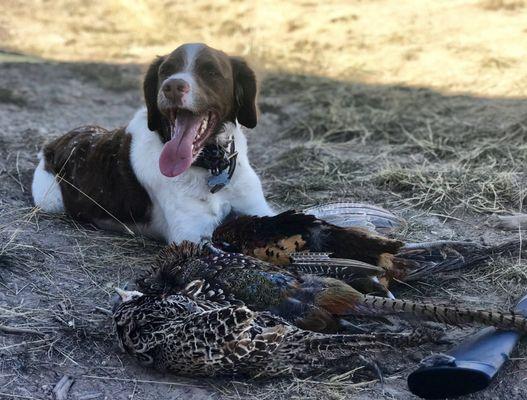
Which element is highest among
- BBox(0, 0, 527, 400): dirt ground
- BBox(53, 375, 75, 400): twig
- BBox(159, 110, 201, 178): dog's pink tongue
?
BBox(159, 110, 201, 178): dog's pink tongue

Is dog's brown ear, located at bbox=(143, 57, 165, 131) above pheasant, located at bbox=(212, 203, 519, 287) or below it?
above

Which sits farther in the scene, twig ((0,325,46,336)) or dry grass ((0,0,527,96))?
dry grass ((0,0,527,96))

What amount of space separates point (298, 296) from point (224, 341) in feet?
1.52

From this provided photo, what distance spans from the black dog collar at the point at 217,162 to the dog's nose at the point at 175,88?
42cm

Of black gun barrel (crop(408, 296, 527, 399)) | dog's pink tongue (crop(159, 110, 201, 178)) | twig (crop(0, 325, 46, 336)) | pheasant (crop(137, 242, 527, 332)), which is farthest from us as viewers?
dog's pink tongue (crop(159, 110, 201, 178))

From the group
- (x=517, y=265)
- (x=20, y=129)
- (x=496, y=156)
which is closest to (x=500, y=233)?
(x=517, y=265)

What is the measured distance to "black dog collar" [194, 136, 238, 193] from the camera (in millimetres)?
4469

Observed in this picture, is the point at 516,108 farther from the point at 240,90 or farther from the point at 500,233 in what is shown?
the point at 240,90

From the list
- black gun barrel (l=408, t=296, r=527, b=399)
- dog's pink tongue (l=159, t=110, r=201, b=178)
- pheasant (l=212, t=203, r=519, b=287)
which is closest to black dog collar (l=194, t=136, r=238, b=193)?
dog's pink tongue (l=159, t=110, r=201, b=178)

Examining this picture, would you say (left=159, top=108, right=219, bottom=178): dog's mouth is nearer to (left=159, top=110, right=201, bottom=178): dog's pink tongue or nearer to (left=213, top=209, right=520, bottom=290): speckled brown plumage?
(left=159, top=110, right=201, bottom=178): dog's pink tongue

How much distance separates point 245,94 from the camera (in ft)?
15.2

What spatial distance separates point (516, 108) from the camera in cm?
729

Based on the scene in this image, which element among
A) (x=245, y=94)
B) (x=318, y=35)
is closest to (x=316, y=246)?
(x=245, y=94)

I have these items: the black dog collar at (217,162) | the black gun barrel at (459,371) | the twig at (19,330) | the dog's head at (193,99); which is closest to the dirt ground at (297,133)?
the twig at (19,330)
